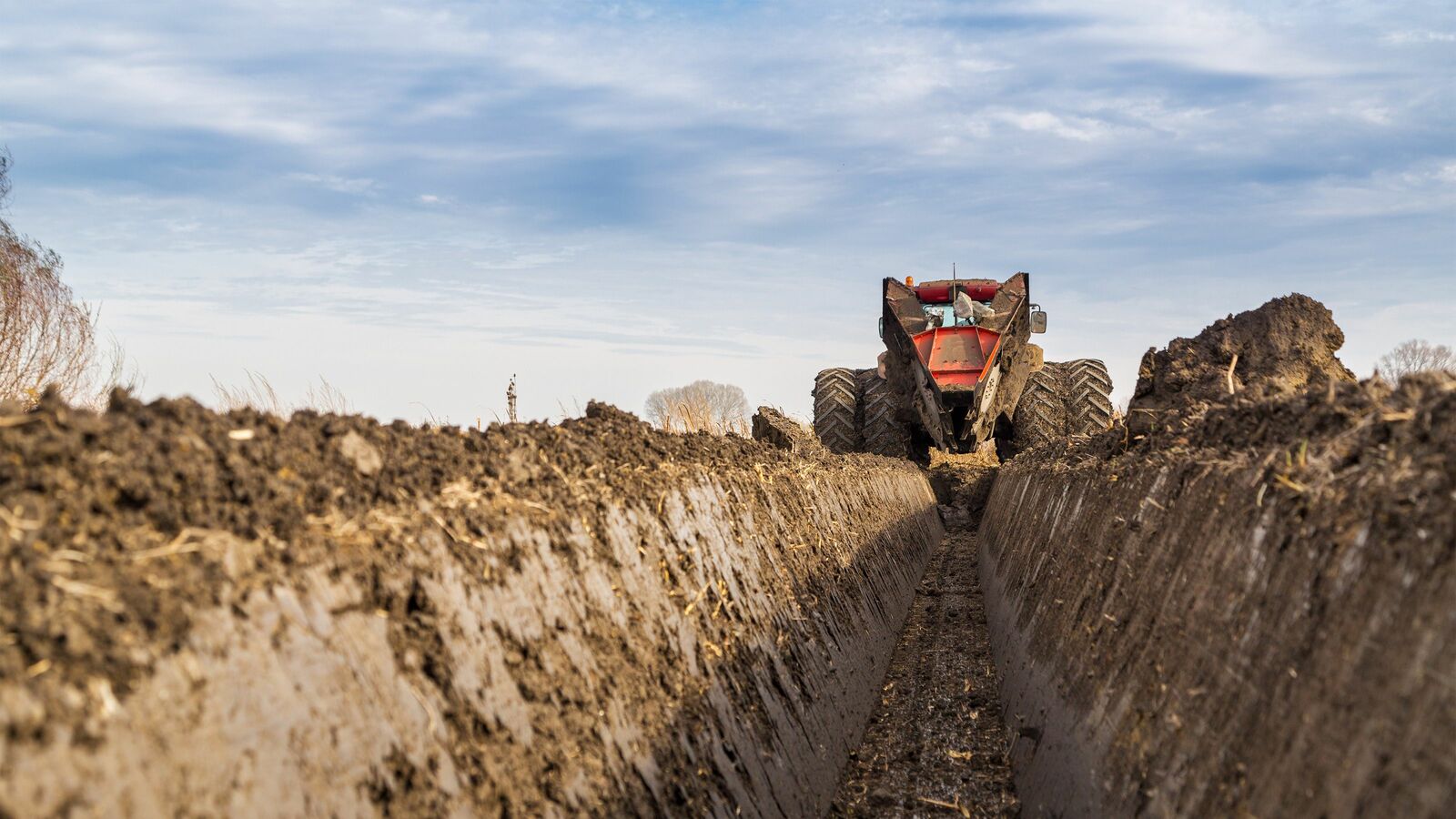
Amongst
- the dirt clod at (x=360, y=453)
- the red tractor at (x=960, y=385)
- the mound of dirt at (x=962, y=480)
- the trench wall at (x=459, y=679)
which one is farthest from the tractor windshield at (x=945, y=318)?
the dirt clod at (x=360, y=453)

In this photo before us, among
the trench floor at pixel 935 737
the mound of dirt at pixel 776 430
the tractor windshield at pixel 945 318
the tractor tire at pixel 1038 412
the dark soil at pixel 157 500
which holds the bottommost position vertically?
the trench floor at pixel 935 737

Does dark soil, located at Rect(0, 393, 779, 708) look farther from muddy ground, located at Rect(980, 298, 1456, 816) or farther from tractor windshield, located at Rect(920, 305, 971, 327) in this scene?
tractor windshield, located at Rect(920, 305, 971, 327)

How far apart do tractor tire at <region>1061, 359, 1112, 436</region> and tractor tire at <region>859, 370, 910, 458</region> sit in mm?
2849

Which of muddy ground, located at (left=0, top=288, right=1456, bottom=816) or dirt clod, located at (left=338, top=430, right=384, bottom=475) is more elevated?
dirt clod, located at (left=338, top=430, right=384, bottom=475)

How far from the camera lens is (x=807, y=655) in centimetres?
608

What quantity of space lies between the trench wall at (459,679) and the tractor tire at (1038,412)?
15042 millimetres

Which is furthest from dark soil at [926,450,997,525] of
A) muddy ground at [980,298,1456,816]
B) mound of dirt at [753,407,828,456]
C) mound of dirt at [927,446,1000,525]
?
muddy ground at [980,298,1456,816]

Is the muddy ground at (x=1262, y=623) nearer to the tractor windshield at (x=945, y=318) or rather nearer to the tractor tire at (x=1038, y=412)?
the tractor windshield at (x=945, y=318)

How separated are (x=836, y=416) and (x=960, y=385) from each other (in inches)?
160

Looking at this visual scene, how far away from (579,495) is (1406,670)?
9.18ft

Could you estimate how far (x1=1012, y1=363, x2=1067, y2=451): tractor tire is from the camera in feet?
66.5

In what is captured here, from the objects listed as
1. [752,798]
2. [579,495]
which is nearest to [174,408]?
[579,495]

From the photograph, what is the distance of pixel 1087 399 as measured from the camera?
2050 cm

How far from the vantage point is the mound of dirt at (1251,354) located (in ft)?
30.0
